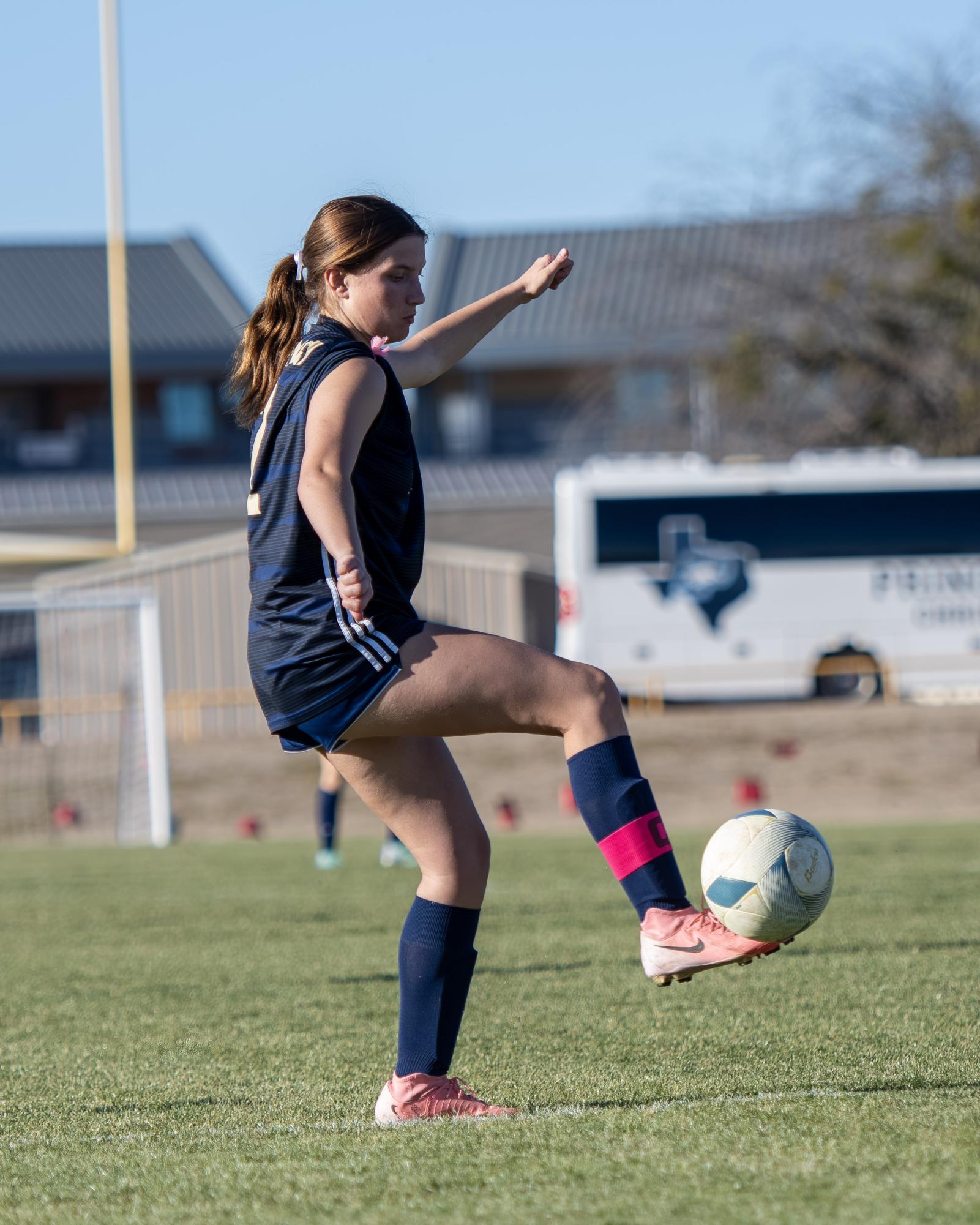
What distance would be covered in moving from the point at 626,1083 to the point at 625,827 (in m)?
0.86

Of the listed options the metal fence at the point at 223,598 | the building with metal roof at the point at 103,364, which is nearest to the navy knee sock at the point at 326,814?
the metal fence at the point at 223,598

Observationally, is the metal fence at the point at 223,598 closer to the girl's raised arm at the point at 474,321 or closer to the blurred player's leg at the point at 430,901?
the girl's raised arm at the point at 474,321

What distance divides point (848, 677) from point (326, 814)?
13717 millimetres

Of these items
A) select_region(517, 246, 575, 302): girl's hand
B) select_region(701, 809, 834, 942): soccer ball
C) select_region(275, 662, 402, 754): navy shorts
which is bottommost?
select_region(701, 809, 834, 942): soccer ball

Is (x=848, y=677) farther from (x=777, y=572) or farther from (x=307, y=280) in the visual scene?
(x=307, y=280)

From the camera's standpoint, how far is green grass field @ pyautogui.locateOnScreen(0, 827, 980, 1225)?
2.80m

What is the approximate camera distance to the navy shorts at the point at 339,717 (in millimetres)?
3318

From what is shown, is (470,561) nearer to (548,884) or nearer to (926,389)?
(926,389)

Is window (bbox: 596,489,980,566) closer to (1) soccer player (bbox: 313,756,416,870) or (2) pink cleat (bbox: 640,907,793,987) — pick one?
(1) soccer player (bbox: 313,756,416,870)

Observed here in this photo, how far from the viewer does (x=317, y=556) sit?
335 cm

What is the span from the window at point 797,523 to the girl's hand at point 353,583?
20.6 meters

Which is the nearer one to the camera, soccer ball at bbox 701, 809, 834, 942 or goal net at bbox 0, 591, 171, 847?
soccer ball at bbox 701, 809, 834, 942

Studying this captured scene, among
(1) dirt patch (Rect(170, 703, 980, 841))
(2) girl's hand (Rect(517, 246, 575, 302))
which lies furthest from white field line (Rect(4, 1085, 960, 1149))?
(1) dirt patch (Rect(170, 703, 980, 841))

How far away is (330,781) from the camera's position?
10.9 m
